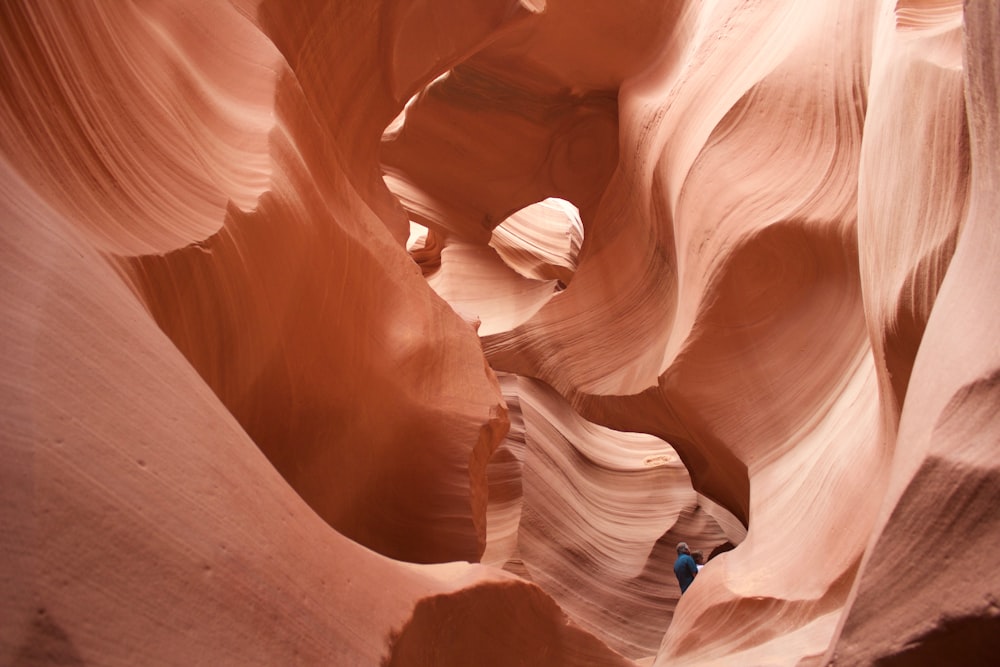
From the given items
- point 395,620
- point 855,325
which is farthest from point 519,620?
point 855,325

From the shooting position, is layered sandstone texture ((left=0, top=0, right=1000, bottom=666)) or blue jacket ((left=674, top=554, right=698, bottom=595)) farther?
blue jacket ((left=674, top=554, right=698, bottom=595))

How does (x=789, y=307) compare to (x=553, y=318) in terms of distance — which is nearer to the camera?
(x=789, y=307)

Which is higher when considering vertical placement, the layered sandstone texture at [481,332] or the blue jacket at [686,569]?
the layered sandstone texture at [481,332]

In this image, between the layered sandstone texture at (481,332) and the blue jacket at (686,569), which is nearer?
the layered sandstone texture at (481,332)

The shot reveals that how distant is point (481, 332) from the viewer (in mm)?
6418

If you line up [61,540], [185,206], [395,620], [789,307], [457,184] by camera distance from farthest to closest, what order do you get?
[457,184] → [789,307] → [185,206] → [395,620] → [61,540]

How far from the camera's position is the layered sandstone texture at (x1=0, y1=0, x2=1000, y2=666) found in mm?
1593

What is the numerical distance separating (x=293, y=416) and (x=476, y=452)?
938 mm

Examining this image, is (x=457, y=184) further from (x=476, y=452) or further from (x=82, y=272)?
(x=82, y=272)

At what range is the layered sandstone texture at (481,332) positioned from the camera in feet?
5.23

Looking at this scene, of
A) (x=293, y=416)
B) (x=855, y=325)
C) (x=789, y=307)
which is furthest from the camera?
(x=789, y=307)

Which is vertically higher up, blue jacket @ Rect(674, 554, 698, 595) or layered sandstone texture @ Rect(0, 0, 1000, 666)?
layered sandstone texture @ Rect(0, 0, 1000, 666)

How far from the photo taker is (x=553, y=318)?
550 centimetres

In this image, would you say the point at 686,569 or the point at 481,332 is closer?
the point at 686,569
